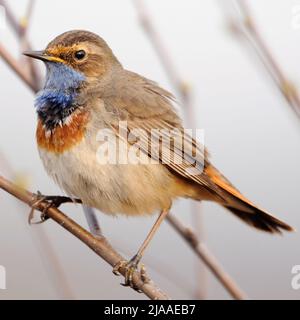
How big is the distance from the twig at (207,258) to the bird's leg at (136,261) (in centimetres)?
27

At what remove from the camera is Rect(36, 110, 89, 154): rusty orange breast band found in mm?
3936

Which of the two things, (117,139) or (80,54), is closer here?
(117,139)

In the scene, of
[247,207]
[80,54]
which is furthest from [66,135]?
[247,207]

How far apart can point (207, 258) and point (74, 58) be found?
6.02 feet

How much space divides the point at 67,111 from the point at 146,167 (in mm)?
693

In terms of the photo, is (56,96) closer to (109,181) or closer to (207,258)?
(109,181)

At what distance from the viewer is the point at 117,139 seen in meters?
4.00

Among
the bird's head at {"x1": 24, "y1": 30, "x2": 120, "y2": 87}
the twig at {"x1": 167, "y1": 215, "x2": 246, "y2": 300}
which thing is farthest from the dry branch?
the bird's head at {"x1": 24, "y1": 30, "x2": 120, "y2": 87}

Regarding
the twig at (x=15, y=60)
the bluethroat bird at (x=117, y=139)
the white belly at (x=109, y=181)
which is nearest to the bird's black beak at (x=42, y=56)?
the bluethroat bird at (x=117, y=139)

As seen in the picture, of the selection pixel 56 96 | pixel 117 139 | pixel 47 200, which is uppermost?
pixel 56 96

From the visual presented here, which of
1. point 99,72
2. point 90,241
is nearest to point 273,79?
point 90,241

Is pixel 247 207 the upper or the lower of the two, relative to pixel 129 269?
upper

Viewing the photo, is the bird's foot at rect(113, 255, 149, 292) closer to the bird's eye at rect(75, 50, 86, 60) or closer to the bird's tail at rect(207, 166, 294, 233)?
the bird's tail at rect(207, 166, 294, 233)

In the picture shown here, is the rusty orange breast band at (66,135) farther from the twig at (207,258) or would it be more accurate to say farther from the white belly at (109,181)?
the twig at (207,258)
